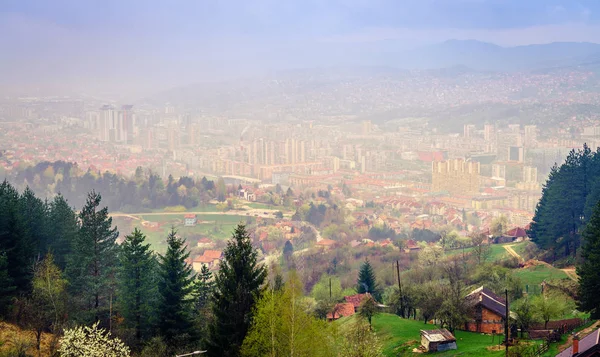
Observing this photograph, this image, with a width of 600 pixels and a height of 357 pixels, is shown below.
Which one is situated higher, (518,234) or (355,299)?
(518,234)

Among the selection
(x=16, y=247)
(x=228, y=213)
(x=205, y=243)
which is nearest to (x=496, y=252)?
(x=16, y=247)

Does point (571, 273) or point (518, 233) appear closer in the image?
point (571, 273)

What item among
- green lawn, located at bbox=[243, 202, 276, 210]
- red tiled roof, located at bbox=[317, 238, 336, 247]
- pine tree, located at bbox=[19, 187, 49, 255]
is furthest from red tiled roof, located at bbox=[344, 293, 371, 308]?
green lawn, located at bbox=[243, 202, 276, 210]

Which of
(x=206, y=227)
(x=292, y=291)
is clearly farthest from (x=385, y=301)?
(x=206, y=227)

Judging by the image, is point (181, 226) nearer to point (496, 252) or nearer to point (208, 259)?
point (208, 259)

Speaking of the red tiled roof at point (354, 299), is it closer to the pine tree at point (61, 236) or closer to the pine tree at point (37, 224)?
the pine tree at point (61, 236)

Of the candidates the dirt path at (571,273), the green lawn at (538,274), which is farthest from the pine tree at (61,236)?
the dirt path at (571,273)

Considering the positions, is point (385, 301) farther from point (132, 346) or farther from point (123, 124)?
point (123, 124)
